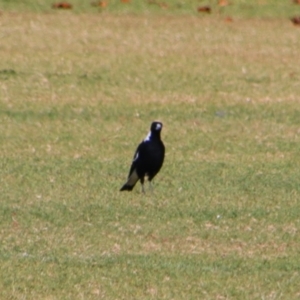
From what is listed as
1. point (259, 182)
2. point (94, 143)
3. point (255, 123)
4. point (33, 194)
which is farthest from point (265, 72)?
point (33, 194)

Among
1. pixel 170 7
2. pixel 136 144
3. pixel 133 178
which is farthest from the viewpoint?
pixel 170 7

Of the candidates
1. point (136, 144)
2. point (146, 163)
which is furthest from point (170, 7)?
point (146, 163)

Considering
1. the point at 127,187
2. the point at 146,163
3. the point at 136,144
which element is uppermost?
the point at 146,163

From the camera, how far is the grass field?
701cm

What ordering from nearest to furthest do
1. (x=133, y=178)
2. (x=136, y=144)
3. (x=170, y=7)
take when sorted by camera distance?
(x=133, y=178) → (x=136, y=144) → (x=170, y=7)

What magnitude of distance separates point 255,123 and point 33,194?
3837mm

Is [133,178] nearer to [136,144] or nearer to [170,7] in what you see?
[136,144]

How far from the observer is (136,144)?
11.2 m

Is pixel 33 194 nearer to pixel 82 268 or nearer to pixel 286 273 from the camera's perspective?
pixel 82 268

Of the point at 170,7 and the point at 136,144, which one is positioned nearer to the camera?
the point at 136,144

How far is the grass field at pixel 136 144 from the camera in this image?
701 centimetres

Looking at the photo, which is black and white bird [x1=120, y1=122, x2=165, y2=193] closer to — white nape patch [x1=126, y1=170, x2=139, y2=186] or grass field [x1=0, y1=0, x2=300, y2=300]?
white nape patch [x1=126, y1=170, x2=139, y2=186]

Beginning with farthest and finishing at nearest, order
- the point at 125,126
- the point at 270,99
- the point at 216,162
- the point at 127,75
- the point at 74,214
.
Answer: the point at 127,75 → the point at 270,99 → the point at 125,126 → the point at 216,162 → the point at 74,214

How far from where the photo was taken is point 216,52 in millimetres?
15898
